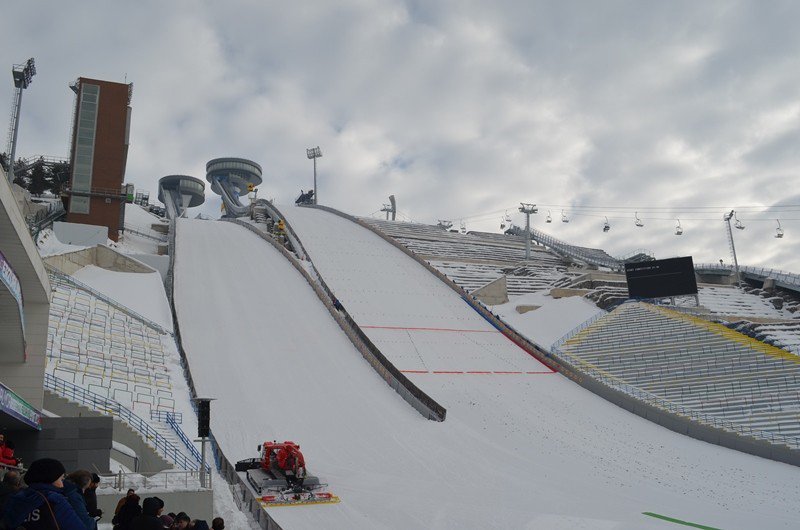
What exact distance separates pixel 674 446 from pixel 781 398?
452cm

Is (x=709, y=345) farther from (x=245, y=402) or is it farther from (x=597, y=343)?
(x=245, y=402)

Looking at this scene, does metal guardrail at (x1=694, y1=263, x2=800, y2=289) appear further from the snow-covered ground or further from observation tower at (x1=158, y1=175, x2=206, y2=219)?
observation tower at (x1=158, y1=175, x2=206, y2=219)

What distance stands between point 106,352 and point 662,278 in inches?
998

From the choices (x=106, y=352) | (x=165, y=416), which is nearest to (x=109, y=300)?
(x=106, y=352)

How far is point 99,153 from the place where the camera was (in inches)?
1629

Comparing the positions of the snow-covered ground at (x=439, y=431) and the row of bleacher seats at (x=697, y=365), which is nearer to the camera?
the snow-covered ground at (x=439, y=431)

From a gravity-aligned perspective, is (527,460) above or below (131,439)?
below

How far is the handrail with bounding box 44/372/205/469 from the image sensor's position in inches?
559

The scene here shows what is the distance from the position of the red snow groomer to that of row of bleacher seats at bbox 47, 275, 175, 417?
3.90m

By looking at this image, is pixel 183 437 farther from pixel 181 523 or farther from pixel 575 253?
pixel 575 253

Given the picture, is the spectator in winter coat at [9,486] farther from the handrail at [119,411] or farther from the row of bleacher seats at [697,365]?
the row of bleacher seats at [697,365]

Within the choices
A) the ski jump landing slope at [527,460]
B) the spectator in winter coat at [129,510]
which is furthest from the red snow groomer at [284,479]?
the spectator in winter coat at [129,510]

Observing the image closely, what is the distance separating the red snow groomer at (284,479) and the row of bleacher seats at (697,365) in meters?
12.9

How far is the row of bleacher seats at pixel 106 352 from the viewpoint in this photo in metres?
16.7
